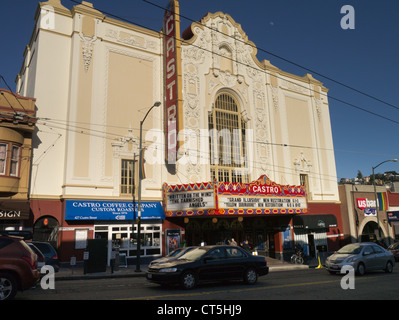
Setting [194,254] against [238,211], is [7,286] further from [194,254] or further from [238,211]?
[238,211]

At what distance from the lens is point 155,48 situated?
89.4 ft

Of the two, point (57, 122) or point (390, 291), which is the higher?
point (57, 122)

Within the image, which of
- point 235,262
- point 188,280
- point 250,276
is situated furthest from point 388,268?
point 188,280

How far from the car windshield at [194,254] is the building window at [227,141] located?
14989 mm

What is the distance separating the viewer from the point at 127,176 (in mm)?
24016

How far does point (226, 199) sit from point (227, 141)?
7.57m

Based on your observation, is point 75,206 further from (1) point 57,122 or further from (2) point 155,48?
(2) point 155,48

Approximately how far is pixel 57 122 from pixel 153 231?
9605 millimetres

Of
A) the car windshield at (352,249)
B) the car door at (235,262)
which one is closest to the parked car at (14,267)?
the car door at (235,262)

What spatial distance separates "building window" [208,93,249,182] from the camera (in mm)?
28438

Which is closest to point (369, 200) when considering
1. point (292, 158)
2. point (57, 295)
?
point (292, 158)

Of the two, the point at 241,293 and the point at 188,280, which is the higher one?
the point at 188,280

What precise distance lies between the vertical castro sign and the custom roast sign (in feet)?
8.59

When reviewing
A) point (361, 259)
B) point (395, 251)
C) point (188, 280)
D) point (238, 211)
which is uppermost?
point (238, 211)
